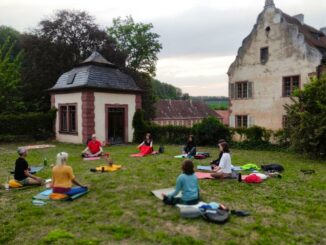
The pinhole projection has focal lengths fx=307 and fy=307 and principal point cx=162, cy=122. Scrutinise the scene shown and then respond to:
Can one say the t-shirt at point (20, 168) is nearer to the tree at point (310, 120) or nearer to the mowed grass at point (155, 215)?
the mowed grass at point (155, 215)

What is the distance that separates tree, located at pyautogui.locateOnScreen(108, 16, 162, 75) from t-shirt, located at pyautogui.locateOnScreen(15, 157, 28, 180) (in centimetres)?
3101

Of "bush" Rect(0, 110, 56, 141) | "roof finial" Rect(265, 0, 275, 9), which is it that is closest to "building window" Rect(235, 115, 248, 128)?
"roof finial" Rect(265, 0, 275, 9)

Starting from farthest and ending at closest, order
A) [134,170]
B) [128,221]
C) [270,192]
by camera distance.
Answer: [134,170] → [270,192] → [128,221]

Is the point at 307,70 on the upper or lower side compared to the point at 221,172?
upper

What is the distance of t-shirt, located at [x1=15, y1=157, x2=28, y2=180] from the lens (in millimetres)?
8863

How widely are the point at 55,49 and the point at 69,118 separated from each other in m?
8.68

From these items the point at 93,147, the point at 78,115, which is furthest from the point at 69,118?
the point at 93,147

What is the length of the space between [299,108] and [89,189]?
11458 mm

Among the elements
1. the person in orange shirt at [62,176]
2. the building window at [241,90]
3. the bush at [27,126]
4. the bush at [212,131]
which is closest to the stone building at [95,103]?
the bush at [27,126]

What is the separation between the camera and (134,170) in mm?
11281

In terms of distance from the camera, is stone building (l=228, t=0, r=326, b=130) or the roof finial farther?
the roof finial

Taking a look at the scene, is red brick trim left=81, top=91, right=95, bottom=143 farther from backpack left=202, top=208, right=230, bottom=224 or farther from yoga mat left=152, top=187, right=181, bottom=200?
backpack left=202, top=208, right=230, bottom=224

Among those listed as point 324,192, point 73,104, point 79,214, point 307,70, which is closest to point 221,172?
point 324,192

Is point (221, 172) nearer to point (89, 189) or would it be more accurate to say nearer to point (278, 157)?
point (89, 189)
